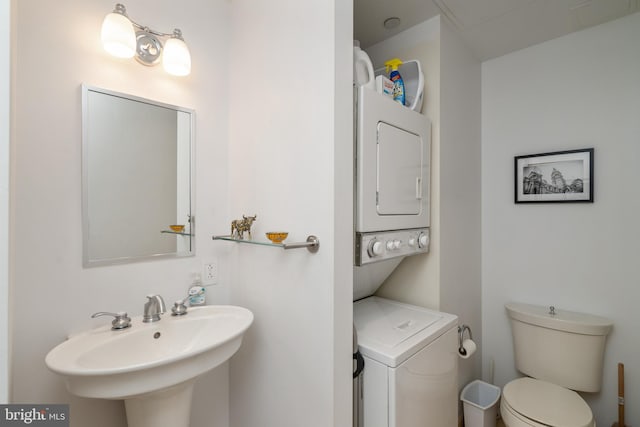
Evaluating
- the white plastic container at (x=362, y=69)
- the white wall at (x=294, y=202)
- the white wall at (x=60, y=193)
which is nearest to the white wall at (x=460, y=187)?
the white plastic container at (x=362, y=69)

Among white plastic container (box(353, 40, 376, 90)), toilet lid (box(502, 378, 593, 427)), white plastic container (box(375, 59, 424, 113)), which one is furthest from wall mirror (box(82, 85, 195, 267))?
toilet lid (box(502, 378, 593, 427))

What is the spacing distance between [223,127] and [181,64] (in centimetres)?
37

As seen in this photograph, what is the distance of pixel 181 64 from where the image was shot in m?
1.34

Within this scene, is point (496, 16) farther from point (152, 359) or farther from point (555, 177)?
point (152, 359)

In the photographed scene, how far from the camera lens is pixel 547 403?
1620 mm

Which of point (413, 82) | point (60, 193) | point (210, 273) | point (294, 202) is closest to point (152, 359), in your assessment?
point (210, 273)

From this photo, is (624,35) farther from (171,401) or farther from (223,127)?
(171,401)

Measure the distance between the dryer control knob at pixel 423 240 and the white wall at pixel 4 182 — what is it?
174 cm

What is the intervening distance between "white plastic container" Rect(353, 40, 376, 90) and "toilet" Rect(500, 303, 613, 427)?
1941 millimetres

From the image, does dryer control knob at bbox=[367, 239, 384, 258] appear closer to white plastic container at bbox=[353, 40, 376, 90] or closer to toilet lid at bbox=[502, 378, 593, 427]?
white plastic container at bbox=[353, 40, 376, 90]

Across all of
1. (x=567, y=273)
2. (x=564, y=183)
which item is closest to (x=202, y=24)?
(x=564, y=183)

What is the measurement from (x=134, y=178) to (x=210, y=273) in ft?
2.02

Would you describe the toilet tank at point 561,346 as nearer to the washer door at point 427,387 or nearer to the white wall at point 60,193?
the washer door at point 427,387

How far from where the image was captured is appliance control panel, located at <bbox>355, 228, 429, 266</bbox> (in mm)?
1342
